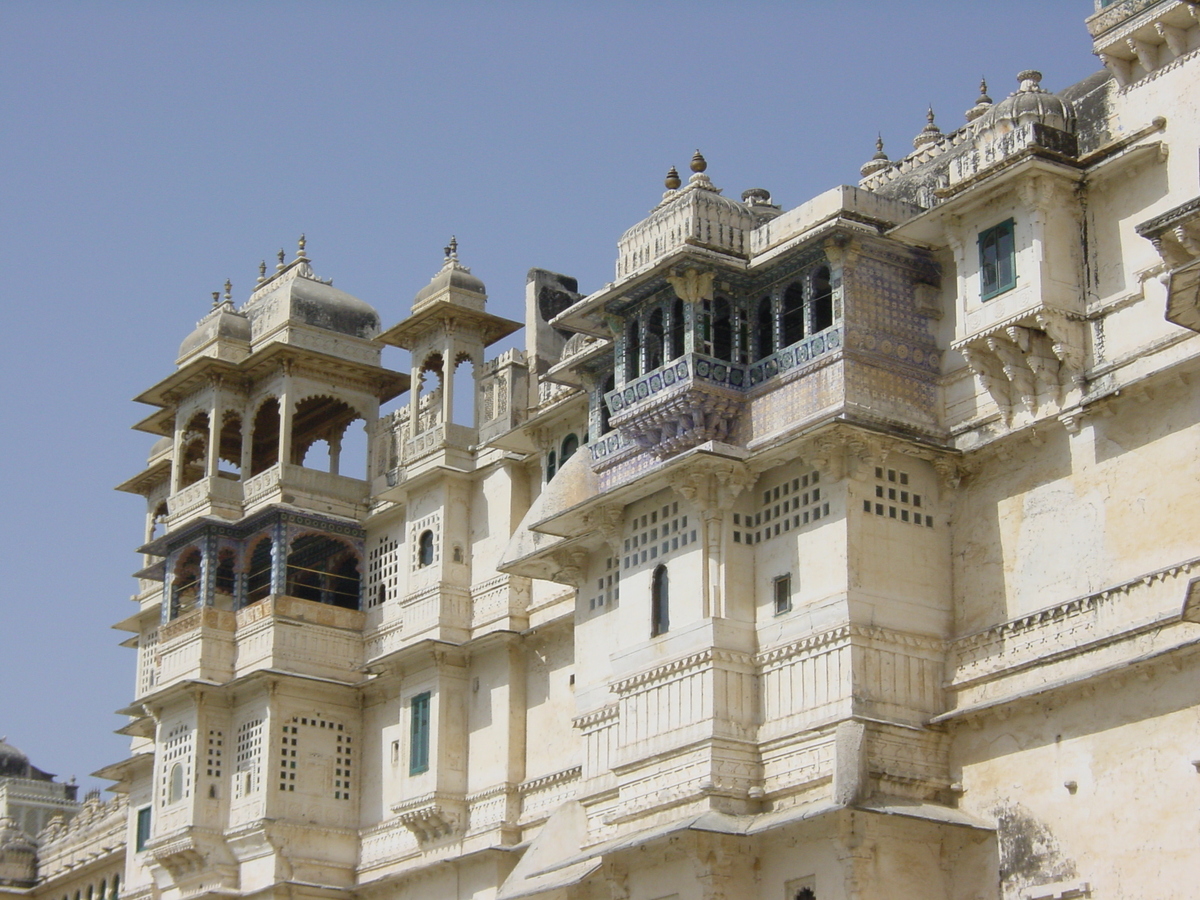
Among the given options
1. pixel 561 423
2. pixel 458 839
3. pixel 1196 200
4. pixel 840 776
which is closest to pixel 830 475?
pixel 840 776

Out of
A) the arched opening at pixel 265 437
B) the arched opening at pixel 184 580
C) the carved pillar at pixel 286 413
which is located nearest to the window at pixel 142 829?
the arched opening at pixel 184 580

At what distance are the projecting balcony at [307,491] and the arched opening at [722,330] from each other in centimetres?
1022

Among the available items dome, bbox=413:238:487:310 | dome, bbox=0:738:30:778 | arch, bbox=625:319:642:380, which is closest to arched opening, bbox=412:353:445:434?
dome, bbox=413:238:487:310

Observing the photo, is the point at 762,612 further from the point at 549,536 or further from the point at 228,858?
the point at 228,858

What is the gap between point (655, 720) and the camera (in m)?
23.1

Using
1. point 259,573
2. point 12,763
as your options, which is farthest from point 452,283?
point 12,763

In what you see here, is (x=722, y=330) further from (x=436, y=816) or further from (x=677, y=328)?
(x=436, y=816)

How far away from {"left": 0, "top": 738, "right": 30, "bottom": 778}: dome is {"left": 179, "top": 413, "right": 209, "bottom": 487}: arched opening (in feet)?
50.5

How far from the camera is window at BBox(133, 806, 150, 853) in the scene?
1423 inches

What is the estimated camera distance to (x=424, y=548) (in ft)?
104

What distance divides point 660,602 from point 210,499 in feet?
37.8

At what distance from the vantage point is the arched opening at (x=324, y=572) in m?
33.2

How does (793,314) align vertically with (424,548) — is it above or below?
above

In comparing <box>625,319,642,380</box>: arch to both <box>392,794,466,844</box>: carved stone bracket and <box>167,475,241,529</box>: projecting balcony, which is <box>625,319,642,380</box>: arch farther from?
<box>167,475,241,529</box>: projecting balcony
